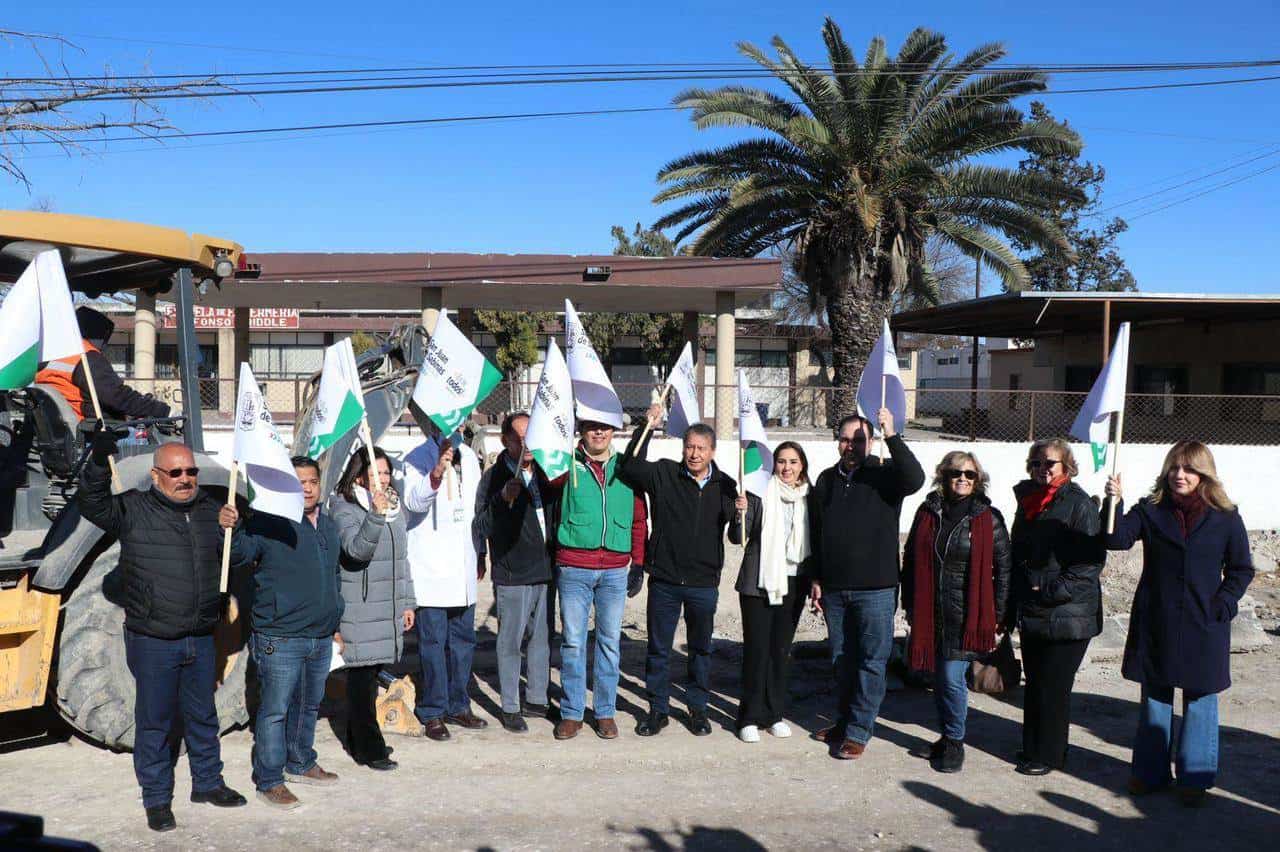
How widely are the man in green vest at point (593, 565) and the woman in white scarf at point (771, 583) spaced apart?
0.71 metres

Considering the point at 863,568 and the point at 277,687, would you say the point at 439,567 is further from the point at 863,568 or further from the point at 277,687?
the point at 863,568

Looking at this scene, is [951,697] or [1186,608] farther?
[951,697]

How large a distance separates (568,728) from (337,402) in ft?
7.69

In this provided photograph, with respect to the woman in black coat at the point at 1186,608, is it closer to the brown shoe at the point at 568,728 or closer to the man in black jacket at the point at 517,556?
the brown shoe at the point at 568,728

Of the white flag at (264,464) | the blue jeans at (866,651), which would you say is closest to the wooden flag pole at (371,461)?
the white flag at (264,464)

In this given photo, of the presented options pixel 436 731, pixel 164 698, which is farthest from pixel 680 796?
pixel 164 698

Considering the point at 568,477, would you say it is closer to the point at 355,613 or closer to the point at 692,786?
the point at 355,613

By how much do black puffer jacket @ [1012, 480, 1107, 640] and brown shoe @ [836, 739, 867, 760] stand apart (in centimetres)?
112

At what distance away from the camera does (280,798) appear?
16.5 feet

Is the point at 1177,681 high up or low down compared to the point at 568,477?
down

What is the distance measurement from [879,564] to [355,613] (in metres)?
2.88

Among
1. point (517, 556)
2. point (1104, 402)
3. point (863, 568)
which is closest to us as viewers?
point (1104, 402)

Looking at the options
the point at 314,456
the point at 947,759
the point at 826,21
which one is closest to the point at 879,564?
the point at 947,759

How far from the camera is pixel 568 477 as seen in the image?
6367 millimetres
